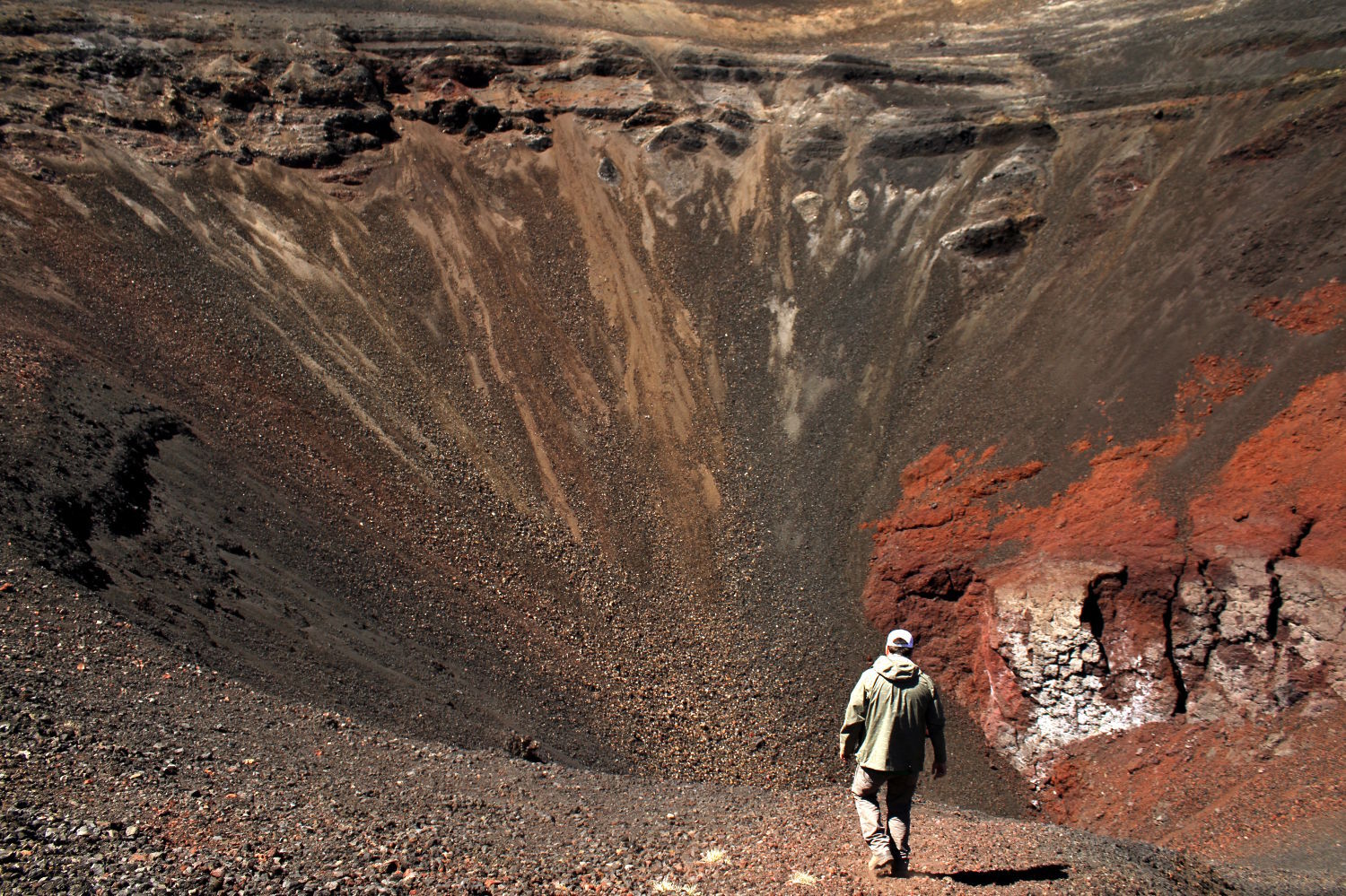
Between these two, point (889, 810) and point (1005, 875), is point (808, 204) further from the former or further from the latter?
point (1005, 875)

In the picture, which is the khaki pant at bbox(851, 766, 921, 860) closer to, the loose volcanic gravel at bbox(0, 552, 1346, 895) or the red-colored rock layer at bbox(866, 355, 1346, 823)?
→ the loose volcanic gravel at bbox(0, 552, 1346, 895)

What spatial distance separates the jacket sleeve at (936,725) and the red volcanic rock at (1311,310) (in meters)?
14.0

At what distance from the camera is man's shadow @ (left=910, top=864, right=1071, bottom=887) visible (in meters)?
7.04

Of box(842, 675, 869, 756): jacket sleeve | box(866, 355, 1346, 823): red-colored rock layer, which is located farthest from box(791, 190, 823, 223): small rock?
box(842, 675, 869, 756): jacket sleeve

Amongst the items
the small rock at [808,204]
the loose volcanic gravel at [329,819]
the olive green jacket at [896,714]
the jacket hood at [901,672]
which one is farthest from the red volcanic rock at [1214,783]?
the small rock at [808,204]

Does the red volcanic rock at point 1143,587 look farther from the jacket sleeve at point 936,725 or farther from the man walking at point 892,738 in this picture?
the jacket sleeve at point 936,725

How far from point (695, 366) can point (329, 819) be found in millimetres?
15618

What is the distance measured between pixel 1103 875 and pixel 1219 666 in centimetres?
806

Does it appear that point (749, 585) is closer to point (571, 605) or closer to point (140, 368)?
point (571, 605)

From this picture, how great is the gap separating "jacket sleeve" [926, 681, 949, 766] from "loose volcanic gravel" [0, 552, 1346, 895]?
1.06 meters

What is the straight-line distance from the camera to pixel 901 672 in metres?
6.84

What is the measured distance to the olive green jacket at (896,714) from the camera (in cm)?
690

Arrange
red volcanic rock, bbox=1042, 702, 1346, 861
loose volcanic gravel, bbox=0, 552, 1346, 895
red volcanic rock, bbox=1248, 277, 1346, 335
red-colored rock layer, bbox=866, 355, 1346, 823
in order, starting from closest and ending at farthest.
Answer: loose volcanic gravel, bbox=0, 552, 1346, 895
red volcanic rock, bbox=1042, 702, 1346, 861
red-colored rock layer, bbox=866, 355, 1346, 823
red volcanic rock, bbox=1248, 277, 1346, 335

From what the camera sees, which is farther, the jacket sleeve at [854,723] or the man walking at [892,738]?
the jacket sleeve at [854,723]
